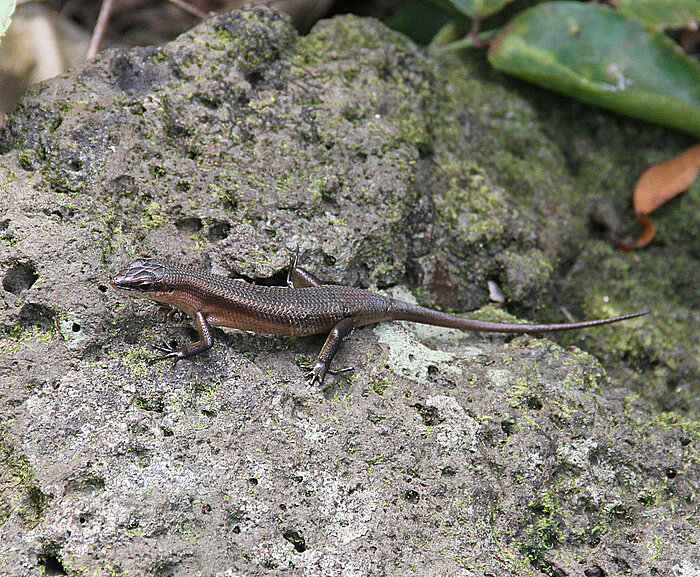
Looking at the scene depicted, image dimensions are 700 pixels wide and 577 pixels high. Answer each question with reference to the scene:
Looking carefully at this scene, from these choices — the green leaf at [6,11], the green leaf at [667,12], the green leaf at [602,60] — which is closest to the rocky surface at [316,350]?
the green leaf at [6,11]

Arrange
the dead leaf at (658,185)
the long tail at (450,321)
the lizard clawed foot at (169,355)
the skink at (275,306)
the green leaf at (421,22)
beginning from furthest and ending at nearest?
the green leaf at (421,22) → the dead leaf at (658,185) → the long tail at (450,321) → the skink at (275,306) → the lizard clawed foot at (169,355)

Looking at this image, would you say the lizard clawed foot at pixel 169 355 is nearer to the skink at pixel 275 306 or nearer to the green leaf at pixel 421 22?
the skink at pixel 275 306

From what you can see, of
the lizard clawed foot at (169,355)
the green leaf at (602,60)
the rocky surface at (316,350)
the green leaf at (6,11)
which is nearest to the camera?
the rocky surface at (316,350)

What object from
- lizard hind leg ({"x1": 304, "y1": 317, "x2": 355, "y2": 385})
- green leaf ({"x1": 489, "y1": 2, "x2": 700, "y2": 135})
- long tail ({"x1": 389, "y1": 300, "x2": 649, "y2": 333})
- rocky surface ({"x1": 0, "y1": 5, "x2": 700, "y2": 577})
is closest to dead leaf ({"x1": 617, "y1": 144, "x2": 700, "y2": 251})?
rocky surface ({"x1": 0, "y1": 5, "x2": 700, "y2": 577})

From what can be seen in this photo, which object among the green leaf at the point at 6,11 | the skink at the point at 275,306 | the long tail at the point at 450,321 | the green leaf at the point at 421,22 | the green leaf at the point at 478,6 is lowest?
the long tail at the point at 450,321

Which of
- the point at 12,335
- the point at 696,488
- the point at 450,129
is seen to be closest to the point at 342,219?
the point at 450,129

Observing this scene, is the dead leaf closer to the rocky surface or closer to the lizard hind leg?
the rocky surface

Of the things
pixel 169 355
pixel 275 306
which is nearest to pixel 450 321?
pixel 275 306

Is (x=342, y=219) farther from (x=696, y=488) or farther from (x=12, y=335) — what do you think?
(x=696, y=488)
